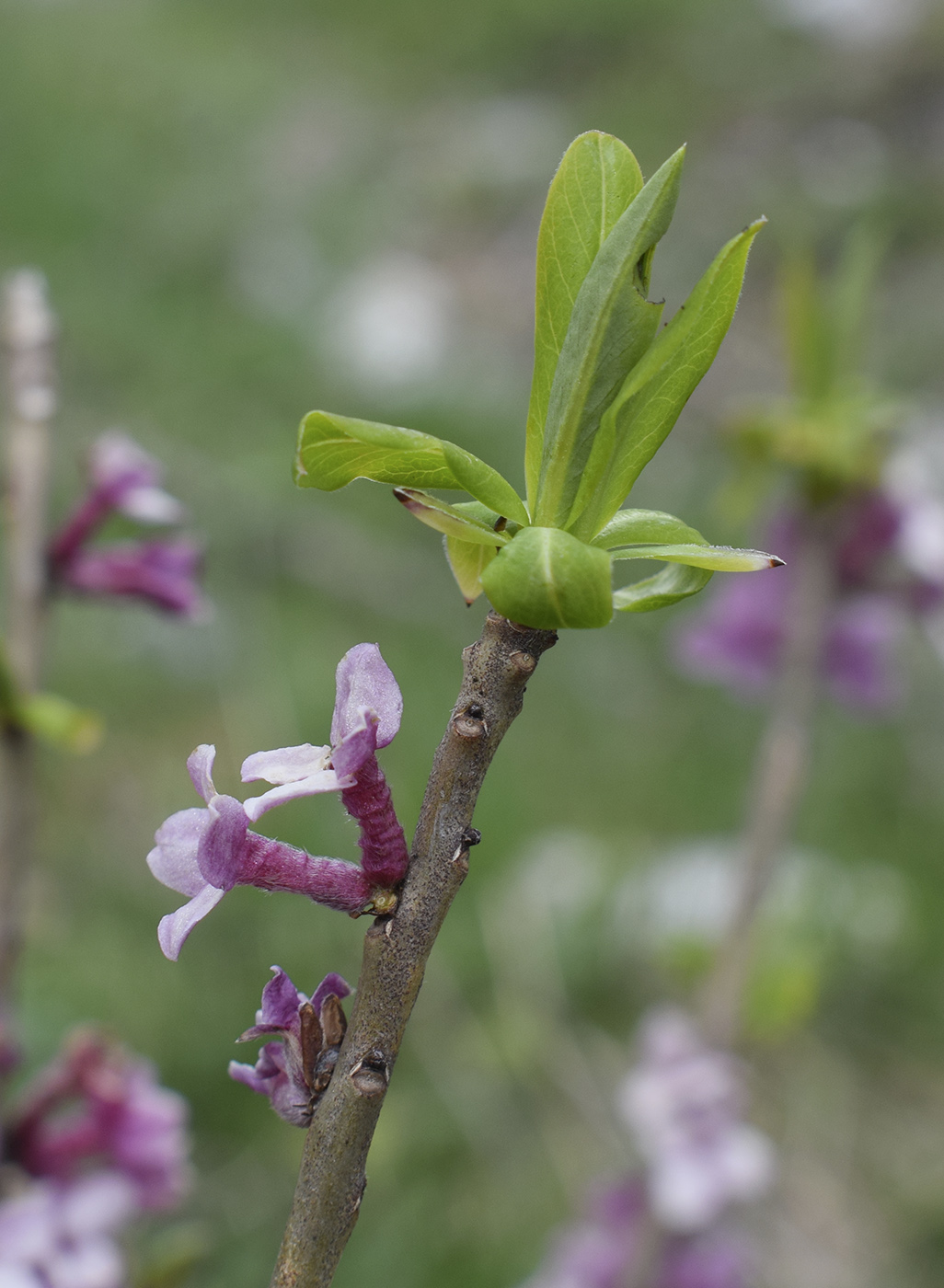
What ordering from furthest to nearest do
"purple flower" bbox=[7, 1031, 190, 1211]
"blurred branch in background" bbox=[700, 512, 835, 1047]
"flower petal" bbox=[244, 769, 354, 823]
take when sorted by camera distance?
"blurred branch in background" bbox=[700, 512, 835, 1047]
"purple flower" bbox=[7, 1031, 190, 1211]
"flower petal" bbox=[244, 769, 354, 823]

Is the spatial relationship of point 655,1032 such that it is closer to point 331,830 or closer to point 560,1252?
point 560,1252

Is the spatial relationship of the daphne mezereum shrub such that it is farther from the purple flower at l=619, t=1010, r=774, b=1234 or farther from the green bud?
the purple flower at l=619, t=1010, r=774, b=1234

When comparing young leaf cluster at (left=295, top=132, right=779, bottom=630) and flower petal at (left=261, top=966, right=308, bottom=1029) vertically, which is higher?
young leaf cluster at (left=295, top=132, right=779, bottom=630)

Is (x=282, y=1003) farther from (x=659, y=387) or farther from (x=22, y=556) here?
(x=22, y=556)

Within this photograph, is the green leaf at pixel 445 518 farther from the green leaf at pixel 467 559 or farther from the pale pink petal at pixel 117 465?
the pale pink petal at pixel 117 465

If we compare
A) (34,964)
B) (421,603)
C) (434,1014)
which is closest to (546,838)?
(434,1014)

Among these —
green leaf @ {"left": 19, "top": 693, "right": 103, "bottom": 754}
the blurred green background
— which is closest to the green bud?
green leaf @ {"left": 19, "top": 693, "right": 103, "bottom": 754}

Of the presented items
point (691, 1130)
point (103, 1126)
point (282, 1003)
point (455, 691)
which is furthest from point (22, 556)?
point (455, 691)
